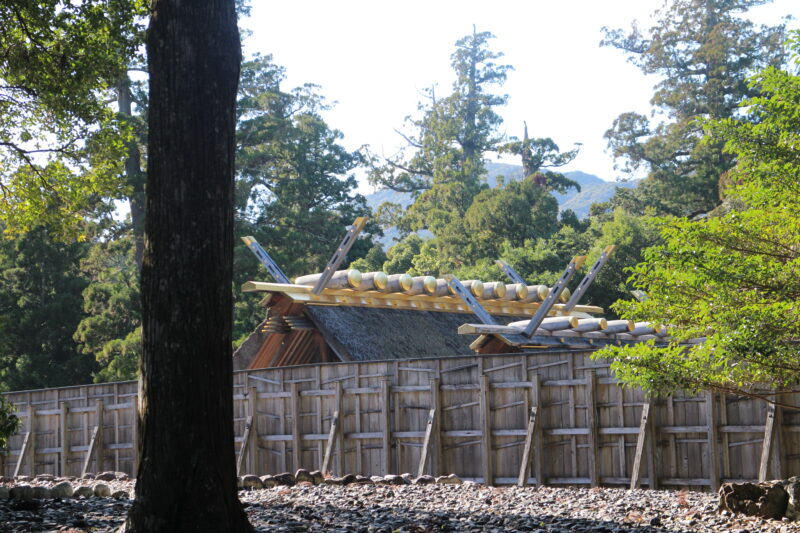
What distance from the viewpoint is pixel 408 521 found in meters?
7.23

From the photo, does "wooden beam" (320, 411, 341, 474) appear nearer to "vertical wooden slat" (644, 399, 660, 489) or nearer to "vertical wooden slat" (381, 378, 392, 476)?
"vertical wooden slat" (381, 378, 392, 476)

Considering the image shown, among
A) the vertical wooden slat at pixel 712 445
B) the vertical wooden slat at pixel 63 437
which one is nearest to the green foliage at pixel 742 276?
the vertical wooden slat at pixel 712 445

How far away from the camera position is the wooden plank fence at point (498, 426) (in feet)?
38.9

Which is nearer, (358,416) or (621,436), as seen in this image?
(621,436)

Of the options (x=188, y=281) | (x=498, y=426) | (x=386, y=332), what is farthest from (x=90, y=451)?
(x=188, y=281)

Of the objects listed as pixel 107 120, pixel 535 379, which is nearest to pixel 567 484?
pixel 535 379

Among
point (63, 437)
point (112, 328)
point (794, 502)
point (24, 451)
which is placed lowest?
point (24, 451)

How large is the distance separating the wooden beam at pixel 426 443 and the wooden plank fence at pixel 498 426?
2 cm

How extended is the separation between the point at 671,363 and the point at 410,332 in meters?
11.7

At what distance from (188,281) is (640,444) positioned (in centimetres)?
805

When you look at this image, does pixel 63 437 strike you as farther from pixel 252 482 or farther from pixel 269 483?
pixel 269 483

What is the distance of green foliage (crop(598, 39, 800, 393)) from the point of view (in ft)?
25.6

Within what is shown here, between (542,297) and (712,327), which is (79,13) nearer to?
(712,327)

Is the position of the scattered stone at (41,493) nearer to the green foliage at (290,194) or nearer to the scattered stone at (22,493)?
the scattered stone at (22,493)
